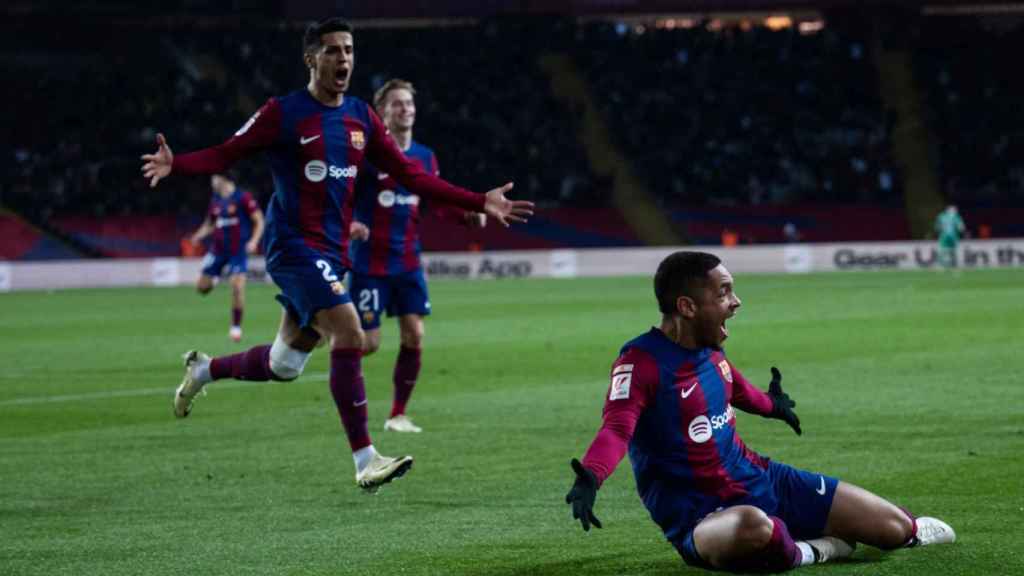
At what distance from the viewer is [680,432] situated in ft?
20.7

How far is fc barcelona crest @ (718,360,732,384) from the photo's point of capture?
6504 millimetres

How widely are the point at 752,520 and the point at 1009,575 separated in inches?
36.8

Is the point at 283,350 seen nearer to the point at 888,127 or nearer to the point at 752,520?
the point at 752,520

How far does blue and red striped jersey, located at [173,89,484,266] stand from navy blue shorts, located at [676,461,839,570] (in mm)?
2686

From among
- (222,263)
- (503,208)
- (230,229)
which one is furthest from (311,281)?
(230,229)

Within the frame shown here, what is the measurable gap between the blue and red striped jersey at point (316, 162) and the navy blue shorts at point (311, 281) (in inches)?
2.1

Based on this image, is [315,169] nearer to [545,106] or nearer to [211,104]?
[211,104]

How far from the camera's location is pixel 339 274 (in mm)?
8891

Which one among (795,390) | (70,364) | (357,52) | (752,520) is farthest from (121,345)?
(357,52)

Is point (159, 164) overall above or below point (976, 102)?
below

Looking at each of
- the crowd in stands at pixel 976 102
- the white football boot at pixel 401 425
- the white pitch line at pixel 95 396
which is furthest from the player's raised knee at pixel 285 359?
the crowd in stands at pixel 976 102

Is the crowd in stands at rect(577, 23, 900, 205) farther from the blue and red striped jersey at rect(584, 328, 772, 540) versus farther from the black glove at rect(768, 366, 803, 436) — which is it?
the blue and red striped jersey at rect(584, 328, 772, 540)

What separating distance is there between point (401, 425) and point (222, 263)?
11.9 m

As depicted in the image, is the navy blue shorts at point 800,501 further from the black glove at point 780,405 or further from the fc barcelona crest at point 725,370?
the fc barcelona crest at point 725,370
